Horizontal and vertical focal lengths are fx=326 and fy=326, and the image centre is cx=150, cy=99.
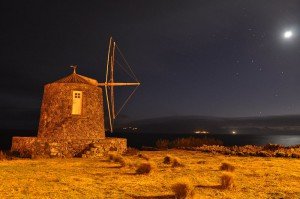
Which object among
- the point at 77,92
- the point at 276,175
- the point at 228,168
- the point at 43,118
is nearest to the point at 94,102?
the point at 77,92

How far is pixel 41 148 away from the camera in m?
19.2

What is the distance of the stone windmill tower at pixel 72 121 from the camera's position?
64.3 feet

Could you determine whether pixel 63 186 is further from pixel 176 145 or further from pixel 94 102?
pixel 176 145

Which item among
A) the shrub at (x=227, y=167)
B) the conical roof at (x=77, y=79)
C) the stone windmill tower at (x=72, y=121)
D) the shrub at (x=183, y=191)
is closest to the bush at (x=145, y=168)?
the shrub at (x=227, y=167)

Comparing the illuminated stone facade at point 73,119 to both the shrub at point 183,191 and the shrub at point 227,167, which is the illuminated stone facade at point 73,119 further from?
the shrub at point 183,191

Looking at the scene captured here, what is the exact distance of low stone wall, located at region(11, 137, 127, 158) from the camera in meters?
19.1

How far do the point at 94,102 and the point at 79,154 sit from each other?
4097 millimetres

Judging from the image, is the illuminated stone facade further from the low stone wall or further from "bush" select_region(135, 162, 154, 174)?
"bush" select_region(135, 162, 154, 174)

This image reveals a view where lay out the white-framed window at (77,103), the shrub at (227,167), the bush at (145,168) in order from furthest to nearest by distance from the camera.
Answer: the white-framed window at (77,103) → the shrub at (227,167) → the bush at (145,168)

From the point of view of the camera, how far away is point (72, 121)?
21016mm

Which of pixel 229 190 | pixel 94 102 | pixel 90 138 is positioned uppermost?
pixel 94 102

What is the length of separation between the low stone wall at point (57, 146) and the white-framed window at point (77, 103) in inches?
94.2

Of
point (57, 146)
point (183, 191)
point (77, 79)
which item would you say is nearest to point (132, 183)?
point (183, 191)

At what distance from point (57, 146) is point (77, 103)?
11.3 ft
